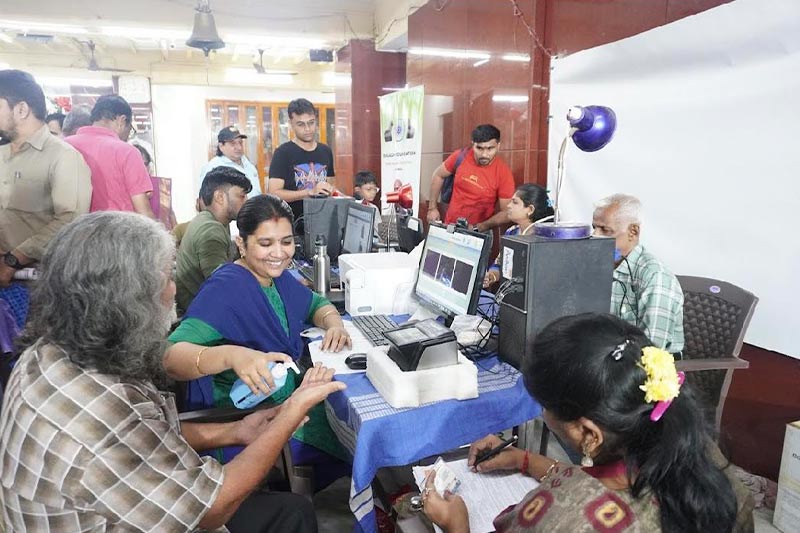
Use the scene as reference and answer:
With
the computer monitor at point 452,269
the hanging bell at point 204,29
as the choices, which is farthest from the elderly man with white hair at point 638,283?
the hanging bell at point 204,29

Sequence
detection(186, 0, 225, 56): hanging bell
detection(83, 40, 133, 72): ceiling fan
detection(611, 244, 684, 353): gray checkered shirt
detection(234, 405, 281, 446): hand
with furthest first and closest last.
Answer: detection(83, 40, 133, 72): ceiling fan → detection(186, 0, 225, 56): hanging bell → detection(611, 244, 684, 353): gray checkered shirt → detection(234, 405, 281, 446): hand

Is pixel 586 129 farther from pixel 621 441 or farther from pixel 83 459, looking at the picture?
pixel 83 459

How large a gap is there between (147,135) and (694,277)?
941 centimetres

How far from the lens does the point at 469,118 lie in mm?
4336

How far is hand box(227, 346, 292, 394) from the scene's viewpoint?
4.68 ft

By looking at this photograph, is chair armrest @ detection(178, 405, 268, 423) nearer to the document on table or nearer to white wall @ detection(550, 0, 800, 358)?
the document on table

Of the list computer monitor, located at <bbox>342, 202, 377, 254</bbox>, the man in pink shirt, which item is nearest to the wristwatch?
the man in pink shirt

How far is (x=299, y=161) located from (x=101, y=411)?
316 cm

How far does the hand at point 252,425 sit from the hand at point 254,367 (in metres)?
0.10

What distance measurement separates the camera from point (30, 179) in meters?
2.32

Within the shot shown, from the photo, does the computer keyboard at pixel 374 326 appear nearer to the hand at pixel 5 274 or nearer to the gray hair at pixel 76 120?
the hand at pixel 5 274

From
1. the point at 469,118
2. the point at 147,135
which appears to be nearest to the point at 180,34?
the point at 147,135

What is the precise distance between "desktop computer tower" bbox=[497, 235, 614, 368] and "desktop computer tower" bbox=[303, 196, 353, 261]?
1782 millimetres

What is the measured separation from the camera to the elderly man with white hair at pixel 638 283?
192cm
